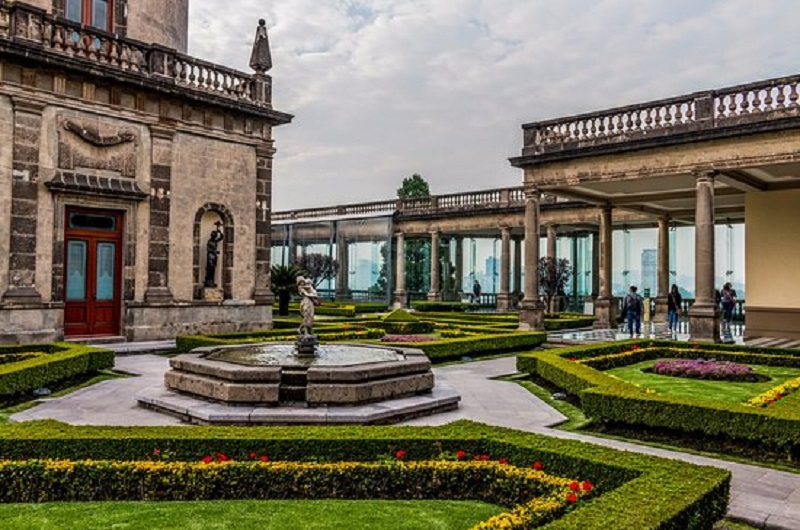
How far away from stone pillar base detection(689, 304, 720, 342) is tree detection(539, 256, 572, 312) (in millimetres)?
12737

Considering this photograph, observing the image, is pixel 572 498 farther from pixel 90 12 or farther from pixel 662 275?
pixel 662 275

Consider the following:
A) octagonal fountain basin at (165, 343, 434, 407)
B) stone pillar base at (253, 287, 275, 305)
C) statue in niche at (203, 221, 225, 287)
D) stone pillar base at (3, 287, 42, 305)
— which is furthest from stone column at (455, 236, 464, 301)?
octagonal fountain basin at (165, 343, 434, 407)

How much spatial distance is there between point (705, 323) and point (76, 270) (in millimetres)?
16656

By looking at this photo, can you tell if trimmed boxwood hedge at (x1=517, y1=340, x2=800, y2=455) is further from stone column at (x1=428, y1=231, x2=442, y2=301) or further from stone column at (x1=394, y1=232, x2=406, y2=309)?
stone column at (x1=394, y1=232, x2=406, y2=309)

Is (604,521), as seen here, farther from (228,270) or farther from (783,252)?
(783,252)

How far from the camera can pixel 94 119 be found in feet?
54.6

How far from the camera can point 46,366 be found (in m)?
10.9

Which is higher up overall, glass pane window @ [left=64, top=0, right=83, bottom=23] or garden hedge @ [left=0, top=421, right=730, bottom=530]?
glass pane window @ [left=64, top=0, right=83, bottom=23]

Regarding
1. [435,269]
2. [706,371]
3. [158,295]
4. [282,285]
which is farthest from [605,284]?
[158,295]

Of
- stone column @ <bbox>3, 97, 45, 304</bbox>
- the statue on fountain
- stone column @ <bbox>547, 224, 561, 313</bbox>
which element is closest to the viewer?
the statue on fountain

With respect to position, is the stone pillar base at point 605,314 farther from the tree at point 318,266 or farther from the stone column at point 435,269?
the tree at point 318,266

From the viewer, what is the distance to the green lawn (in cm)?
1043

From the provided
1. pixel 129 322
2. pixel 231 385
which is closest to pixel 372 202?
pixel 129 322

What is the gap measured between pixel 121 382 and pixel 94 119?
26.5 ft
